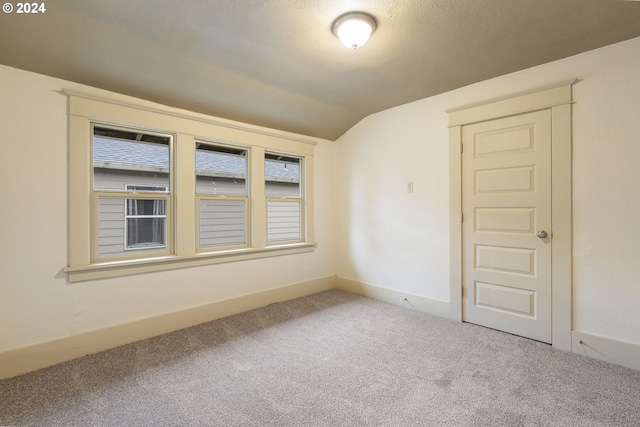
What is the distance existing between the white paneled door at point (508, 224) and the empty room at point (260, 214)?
0.7 inches

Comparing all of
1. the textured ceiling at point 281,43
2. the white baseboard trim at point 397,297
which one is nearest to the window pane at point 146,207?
the textured ceiling at point 281,43

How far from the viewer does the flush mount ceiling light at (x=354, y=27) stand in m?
1.87

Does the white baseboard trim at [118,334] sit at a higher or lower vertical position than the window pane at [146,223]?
lower

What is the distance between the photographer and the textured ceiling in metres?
1.80

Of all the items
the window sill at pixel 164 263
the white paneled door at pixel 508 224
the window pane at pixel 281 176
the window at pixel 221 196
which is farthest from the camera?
the window pane at pixel 281 176

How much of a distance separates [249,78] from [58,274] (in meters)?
2.30

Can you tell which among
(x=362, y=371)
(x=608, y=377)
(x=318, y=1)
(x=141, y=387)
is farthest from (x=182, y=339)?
(x=608, y=377)

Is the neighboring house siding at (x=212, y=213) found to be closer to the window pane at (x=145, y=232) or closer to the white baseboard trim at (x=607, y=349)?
the window pane at (x=145, y=232)

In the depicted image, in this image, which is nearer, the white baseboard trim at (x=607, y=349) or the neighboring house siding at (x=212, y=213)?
the white baseboard trim at (x=607, y=349)

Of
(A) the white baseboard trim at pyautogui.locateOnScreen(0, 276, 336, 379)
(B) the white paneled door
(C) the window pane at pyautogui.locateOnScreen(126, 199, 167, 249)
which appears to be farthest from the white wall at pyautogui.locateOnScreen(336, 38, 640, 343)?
(C) the window pane at pyautogui.locateOnScreen(126, 199, 167, 249)

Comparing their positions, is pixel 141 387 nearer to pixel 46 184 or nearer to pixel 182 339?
pixel 182 339

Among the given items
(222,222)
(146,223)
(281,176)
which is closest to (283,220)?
(281,176)

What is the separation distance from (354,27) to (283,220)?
2.49 metres

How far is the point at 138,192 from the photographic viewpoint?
8.63 ft
